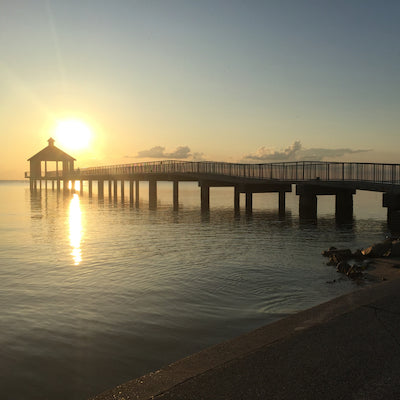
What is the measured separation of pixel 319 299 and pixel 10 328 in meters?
6.81

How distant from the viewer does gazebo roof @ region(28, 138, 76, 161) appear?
8594 cm

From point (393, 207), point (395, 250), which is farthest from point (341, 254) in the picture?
point (393, 207)

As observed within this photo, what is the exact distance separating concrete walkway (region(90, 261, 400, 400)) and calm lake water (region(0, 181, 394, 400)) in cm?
120

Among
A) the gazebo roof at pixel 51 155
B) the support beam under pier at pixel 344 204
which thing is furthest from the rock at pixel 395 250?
the gazebo roof at pixel 51 155

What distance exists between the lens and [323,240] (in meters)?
21.2

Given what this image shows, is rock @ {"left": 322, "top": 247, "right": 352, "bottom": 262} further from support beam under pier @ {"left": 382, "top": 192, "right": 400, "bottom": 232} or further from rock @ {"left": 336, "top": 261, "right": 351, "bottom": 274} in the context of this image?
support beam under pier @ {"left": 382, "top": 192, "right": 400, "bottom": 232}

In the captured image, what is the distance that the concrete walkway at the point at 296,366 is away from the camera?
166 inches

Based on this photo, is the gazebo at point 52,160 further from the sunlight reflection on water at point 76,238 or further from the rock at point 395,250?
the rock at point 395,250

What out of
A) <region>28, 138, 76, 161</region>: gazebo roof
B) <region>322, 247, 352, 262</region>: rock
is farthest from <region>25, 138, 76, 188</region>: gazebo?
<region>322, 247, 352, 262</region>: rock

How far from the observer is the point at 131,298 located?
Answer: 10148mm

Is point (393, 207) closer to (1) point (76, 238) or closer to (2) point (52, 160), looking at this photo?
(1) point (76, 238)

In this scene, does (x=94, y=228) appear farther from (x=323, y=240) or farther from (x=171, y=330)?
(x=171, y=330)

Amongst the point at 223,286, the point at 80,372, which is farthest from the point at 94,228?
the point at 80,372

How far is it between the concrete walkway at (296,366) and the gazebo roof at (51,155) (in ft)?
282
